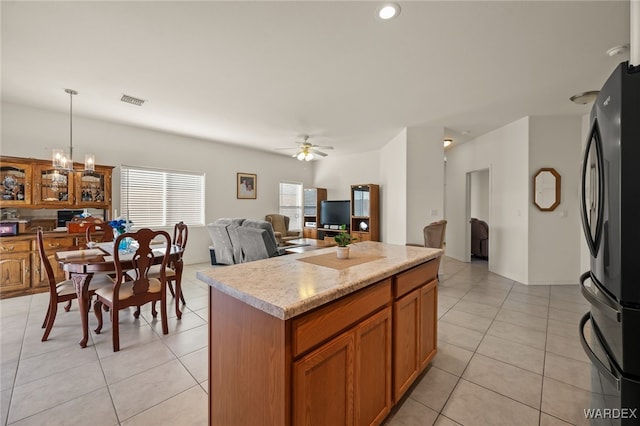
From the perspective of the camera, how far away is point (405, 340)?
5.56 ft

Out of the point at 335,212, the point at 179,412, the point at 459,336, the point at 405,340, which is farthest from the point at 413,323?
the point at 335,212

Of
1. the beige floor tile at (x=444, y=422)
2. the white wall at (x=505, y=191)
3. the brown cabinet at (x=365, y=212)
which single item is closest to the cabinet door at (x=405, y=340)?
the beige floor tile at (x=444, y=422)

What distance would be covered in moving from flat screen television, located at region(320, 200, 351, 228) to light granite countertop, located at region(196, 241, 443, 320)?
16.7 feet

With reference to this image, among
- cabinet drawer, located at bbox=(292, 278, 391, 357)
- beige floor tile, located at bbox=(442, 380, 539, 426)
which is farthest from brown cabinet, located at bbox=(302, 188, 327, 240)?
cabinet drawer, located at bbox=(292, 278, 391, 357)

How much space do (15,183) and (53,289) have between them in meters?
2.51

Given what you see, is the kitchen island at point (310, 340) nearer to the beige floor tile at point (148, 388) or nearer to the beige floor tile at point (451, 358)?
the beige floor tile at point (451, 358)

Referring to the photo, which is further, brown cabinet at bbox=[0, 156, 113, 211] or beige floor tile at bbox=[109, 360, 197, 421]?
brown cabinet at bbox=[0, 156, 113, 211]

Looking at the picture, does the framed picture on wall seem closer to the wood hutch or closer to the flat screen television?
the flat screen television

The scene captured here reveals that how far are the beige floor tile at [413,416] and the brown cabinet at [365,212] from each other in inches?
186

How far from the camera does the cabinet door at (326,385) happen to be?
3.37 feet

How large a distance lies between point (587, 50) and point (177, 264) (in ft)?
15.7

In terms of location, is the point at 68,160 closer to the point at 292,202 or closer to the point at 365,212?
the point at 292,202

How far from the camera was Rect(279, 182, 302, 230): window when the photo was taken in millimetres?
7715

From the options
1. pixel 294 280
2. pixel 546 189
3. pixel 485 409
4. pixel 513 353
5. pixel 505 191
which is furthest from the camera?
pixel 505 191
